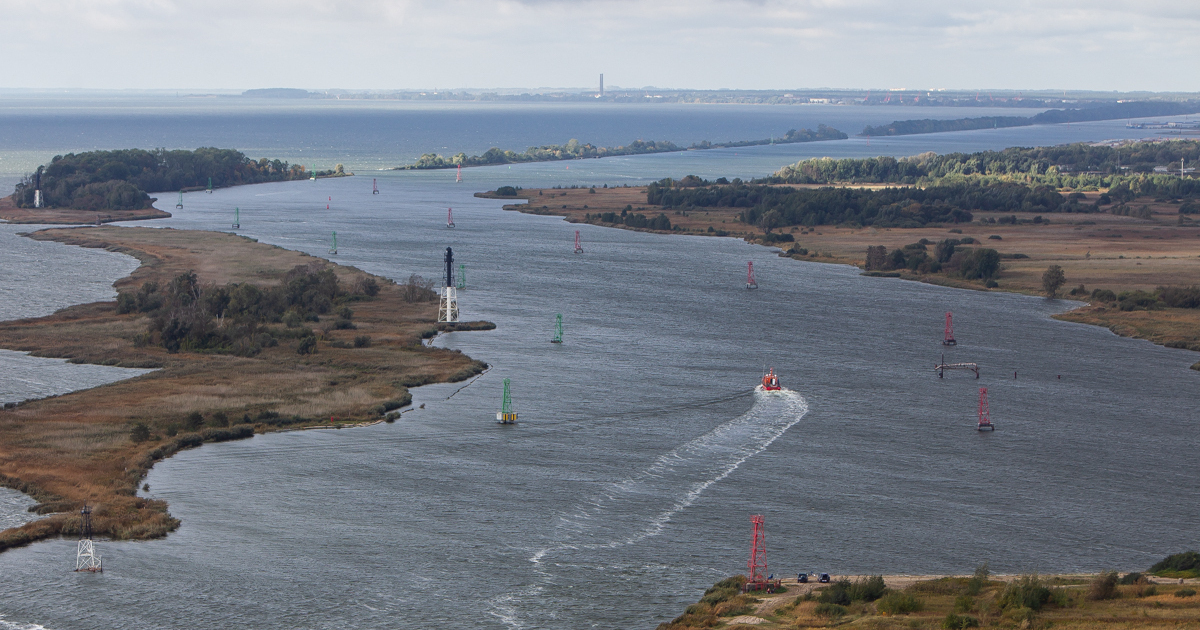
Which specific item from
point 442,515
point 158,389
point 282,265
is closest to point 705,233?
point 282,265

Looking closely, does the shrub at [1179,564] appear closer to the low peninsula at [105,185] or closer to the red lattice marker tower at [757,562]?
the red lattice marker tower at [757,562]

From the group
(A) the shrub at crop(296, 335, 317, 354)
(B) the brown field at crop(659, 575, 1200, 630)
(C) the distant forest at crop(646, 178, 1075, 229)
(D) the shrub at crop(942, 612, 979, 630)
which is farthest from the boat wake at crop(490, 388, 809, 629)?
(C) the distant forest at crop(646, 178, 1075, 229)

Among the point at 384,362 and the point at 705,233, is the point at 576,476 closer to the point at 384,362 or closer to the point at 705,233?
the point at 384,362

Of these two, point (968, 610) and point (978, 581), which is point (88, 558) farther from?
point (978, 581)

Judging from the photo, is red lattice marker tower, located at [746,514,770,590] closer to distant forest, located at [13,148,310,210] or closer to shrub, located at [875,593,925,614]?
shrub, located at [875,593,925,614]

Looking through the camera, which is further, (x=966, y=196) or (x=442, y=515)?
(x=966, y=196)

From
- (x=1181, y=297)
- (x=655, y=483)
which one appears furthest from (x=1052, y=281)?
(x=655, y=483)

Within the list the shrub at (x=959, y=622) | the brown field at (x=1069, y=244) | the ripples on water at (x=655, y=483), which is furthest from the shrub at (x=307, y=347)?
the brown field at (x=1069, y=244)

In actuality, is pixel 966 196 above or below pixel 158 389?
above
